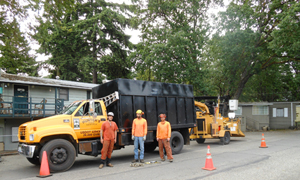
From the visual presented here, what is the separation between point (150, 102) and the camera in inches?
427

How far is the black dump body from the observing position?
32.5ft

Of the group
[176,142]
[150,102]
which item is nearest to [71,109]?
[150,102]

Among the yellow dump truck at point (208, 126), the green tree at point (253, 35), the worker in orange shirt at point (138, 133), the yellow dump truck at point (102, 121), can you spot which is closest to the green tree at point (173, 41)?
the green tree at point (253, 35)

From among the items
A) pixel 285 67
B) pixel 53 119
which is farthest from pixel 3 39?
pixel 285 67

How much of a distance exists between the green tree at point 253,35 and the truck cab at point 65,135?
1667cm

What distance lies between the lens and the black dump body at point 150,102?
32.5ft

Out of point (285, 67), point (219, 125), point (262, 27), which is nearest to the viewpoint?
point (219, 125)

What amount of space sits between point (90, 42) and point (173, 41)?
11.3 metres

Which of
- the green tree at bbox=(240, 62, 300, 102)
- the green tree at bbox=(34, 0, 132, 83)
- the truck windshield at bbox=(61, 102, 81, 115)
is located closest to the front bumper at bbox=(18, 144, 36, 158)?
the truck windshield at bbox=(61, 102, 81, 115)

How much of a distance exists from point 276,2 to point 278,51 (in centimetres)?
482

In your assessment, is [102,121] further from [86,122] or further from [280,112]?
[280,112]

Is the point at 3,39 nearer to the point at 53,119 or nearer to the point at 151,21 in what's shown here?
the point at 53,119

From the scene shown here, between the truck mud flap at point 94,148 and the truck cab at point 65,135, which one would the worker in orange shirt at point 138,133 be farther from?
the truck mud flap at point 94,148

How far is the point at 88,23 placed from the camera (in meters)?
26.8
